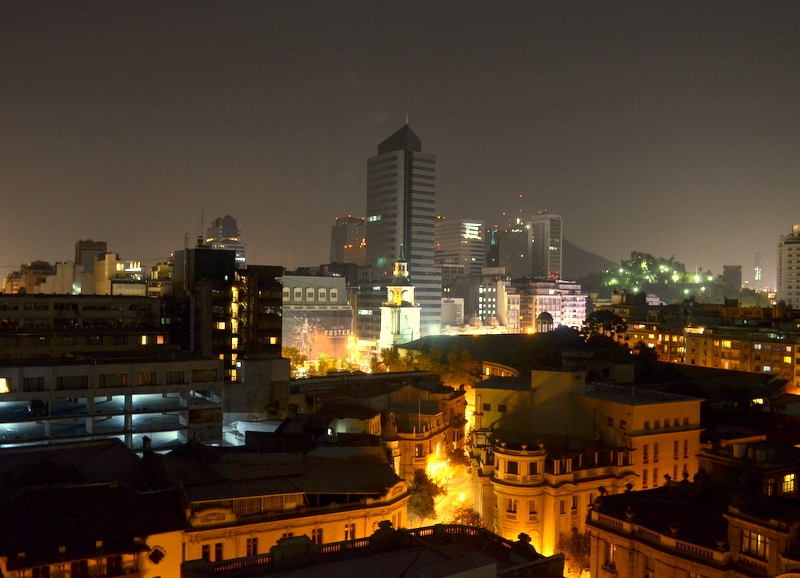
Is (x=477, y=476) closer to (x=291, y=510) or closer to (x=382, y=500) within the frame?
(x=382, y=500)

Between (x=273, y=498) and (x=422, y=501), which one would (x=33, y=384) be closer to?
(x=273, y=498)

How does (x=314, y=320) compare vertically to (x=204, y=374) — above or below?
above

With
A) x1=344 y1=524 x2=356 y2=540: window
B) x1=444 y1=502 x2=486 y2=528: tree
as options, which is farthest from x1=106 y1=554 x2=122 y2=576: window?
x1=444 y1=502 x2=486 y2=528: tree

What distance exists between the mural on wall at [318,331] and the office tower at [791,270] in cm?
10719

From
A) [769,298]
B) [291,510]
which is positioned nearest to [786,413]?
[291,510]

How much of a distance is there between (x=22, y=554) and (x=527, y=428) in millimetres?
31407

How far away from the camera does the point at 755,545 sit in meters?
23.7

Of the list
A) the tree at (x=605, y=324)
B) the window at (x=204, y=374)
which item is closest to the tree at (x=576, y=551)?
the window at (x=204, y=374)

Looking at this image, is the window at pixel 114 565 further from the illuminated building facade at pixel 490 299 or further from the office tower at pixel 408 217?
the illuminated building facade at pixel 490 299

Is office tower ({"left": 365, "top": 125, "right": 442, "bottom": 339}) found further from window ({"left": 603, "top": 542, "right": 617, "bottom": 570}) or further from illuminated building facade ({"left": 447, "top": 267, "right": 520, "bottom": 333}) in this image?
window ({"left": 603, "top": 542, "right": 617, "bottom": 570})

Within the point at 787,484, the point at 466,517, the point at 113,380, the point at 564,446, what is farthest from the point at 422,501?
the point at 113,380

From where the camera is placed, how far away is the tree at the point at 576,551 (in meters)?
35.6

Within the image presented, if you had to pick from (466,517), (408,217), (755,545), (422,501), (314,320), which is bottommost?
(466,517)

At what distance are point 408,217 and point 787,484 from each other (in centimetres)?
11773
